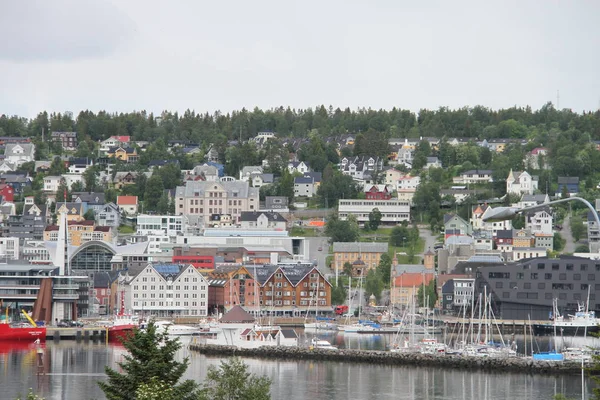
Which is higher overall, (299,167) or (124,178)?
(299,167)

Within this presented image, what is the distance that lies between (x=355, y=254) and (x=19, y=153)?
4019cm

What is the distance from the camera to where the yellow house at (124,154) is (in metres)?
114

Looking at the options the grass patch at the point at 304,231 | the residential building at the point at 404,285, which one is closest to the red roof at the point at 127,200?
the grass patch at the point at 304,231

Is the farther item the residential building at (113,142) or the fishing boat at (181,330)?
the residential building at (113,142)

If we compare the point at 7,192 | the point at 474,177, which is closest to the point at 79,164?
the point at 7,192

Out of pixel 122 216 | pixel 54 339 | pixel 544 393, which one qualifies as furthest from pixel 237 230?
pixel 544 393

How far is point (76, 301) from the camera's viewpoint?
226 ft

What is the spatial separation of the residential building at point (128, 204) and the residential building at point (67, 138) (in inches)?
922

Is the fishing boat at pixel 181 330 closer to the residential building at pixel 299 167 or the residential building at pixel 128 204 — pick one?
the residential building at pixel 128 204

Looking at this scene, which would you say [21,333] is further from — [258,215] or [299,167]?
[299,167]

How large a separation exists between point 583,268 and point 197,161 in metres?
50.2

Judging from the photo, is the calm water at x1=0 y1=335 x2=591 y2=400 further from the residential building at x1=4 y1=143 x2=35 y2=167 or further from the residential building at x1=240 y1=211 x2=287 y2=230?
the residential building at x1=4 y1=143 x2=35 y2=167

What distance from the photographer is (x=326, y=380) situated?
1838 inches

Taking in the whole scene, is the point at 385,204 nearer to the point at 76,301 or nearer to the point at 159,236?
the point at 159,236
